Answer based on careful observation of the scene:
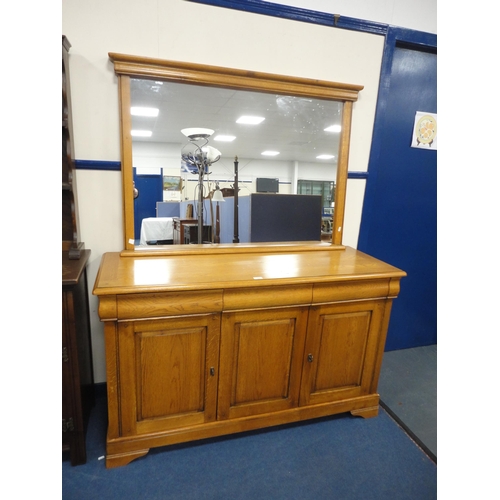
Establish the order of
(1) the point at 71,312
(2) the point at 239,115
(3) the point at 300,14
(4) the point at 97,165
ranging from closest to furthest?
(1) the point at 71,312
(4) the point at 97,165
(3) the point at 300,14
(2) the point at 239,115

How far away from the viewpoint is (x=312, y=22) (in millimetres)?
1786

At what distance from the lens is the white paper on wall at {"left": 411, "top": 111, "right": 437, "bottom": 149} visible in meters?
2.17

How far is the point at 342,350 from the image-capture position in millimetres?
1654

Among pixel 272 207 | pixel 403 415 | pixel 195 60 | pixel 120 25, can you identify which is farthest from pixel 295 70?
pixel 403 415

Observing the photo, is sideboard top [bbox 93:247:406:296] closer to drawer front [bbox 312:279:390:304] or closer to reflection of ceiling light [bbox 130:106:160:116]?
drawer front [bbox 312:279:390:304]

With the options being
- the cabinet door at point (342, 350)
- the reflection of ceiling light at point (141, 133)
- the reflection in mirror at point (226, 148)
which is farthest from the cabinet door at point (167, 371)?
the reflection of ceiling light at point (141, 133)

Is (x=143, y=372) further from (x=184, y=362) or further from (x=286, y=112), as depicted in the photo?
(x=286, y=112)

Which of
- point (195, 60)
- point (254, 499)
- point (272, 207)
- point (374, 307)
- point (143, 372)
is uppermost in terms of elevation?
point (195, 60)

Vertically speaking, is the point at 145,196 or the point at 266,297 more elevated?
the point at 145,196

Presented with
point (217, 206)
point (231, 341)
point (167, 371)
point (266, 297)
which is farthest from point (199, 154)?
point (167, 371)

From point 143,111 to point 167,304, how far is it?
1.02 meters

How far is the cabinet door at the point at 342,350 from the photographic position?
1.58 metres

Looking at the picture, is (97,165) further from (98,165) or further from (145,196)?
(145,196)

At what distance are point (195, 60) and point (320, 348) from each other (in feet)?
5.31
